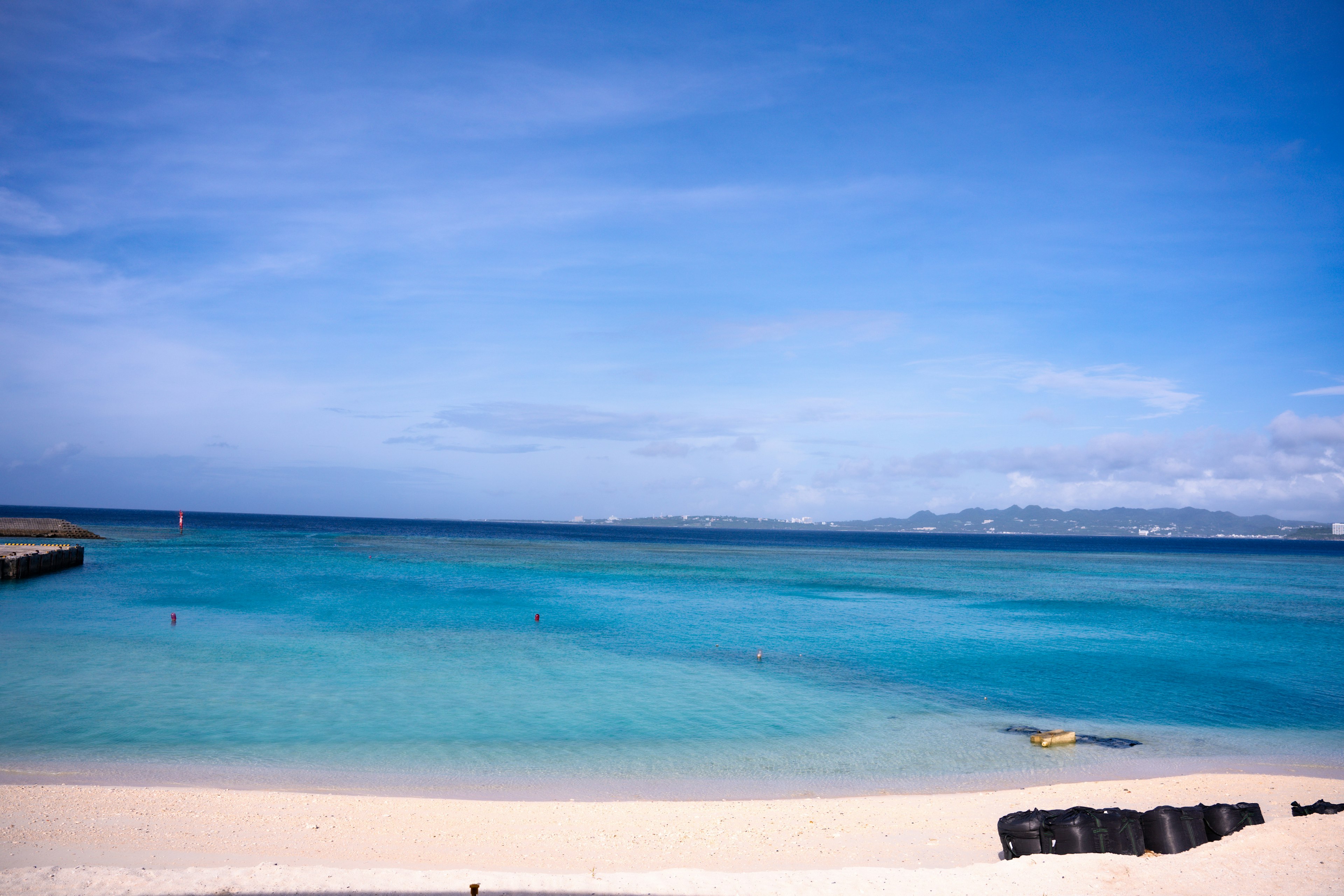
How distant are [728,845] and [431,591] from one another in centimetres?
3130

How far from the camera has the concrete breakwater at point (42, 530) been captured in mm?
70875

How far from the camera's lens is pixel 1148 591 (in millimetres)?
46094

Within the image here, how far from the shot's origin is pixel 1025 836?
8570 mm

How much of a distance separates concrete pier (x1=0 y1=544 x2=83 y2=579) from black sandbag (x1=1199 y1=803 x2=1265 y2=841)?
47.4 meters

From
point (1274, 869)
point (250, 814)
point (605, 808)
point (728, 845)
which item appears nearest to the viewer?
point (1274, 869)

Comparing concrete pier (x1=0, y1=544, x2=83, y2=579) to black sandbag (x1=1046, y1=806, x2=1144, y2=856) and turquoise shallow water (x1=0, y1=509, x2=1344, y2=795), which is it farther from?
black sandbag (x1=1046, y1=806, x2=1144, y2=856)

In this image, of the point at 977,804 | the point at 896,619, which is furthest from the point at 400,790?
the point at 896,619

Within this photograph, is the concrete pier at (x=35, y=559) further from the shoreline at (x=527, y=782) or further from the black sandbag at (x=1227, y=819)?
the black sandbag at (x=1227, y=819)

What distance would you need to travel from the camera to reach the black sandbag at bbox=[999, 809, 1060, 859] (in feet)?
28.1

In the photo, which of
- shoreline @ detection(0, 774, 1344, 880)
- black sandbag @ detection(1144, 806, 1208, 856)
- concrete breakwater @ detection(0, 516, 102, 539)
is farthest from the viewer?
concrete breakwater @ detection(0, 516, 102, 539)

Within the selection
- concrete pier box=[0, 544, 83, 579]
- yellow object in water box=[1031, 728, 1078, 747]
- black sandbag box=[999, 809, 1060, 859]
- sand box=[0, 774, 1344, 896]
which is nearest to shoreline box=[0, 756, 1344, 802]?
sand box=[0, 774, 1344, 896]

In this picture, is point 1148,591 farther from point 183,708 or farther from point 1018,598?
point 183,708

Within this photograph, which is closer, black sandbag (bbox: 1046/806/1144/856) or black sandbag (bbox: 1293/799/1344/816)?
black sandbag (bbox: 1046/806/1144/856)

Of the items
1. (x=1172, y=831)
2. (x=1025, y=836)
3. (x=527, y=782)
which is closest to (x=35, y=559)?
(x=527, y=782)
